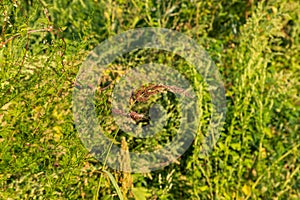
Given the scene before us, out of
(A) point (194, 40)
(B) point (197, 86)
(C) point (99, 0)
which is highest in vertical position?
(C) point (99, 0)

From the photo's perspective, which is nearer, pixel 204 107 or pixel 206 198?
pixel 206 198

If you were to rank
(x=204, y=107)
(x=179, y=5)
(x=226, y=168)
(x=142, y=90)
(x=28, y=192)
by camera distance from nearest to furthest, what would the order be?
(x=142, y=90) < (x=28, y=192) < (x=226, y=168) < (x=204, y=107) < (x=179, y=5)

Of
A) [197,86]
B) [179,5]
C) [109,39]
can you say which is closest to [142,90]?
[197,86]

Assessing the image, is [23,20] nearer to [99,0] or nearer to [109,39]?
[109,39]

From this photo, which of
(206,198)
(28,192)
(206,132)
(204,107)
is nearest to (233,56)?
(204,107)

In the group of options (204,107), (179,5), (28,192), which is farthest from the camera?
(179,5)

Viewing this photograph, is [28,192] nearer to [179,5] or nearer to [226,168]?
[226,168]

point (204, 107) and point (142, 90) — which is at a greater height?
point (142, 90)
